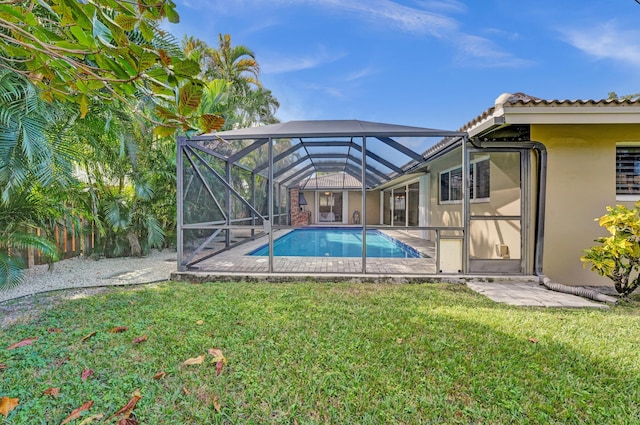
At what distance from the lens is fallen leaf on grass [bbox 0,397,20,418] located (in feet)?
7.34

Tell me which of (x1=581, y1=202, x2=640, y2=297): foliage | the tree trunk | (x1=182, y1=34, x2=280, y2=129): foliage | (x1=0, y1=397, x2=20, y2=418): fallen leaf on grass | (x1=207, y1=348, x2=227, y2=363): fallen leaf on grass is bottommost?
(x1=0, y1=397, x2=20, y2=418): fallen leaf on grass

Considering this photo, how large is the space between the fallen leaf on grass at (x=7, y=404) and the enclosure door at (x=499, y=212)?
6.74 meters

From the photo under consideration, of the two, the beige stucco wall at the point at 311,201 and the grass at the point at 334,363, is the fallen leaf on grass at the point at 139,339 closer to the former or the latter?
the grass at the point at 334,363

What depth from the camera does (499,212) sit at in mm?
6785

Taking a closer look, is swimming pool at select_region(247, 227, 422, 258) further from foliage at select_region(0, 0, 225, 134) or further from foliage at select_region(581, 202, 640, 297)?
foliage at select_region(0, 0, 225, 134)

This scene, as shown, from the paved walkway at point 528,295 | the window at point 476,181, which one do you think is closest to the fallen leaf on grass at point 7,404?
the paved walkway at point 528,295

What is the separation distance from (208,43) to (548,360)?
2052 centimetres

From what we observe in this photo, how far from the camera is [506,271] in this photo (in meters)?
6.16

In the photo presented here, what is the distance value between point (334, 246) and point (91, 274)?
7.68 meters

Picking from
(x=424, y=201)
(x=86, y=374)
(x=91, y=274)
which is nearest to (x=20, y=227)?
(x=91, y=274)

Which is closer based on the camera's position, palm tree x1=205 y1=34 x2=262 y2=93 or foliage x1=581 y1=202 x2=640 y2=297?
foliage x1=581 y1=202 x2=640 y2=297

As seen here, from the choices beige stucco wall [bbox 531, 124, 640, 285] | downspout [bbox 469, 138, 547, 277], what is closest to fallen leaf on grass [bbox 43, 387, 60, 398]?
downspout [bbox 469, 138, 547, 277]

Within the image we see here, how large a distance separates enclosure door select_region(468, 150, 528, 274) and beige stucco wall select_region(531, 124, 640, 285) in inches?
19.9

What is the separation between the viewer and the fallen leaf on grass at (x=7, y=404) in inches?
88.0
